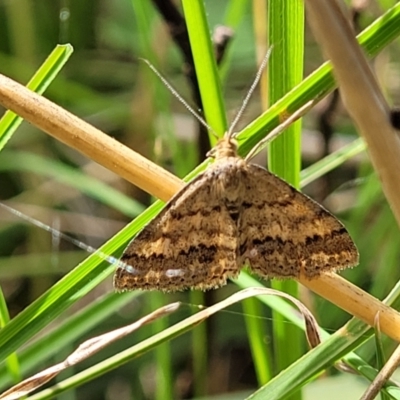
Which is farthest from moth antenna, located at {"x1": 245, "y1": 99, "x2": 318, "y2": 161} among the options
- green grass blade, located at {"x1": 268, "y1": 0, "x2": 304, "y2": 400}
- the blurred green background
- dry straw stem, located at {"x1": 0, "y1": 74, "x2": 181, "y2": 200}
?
the blurred green background

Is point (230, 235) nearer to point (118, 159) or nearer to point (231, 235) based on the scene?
point (231, 235)

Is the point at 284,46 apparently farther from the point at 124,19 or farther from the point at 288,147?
the point at 124,19

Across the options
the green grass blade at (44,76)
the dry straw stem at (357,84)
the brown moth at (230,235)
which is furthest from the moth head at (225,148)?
the dry straw stem at (357,84)

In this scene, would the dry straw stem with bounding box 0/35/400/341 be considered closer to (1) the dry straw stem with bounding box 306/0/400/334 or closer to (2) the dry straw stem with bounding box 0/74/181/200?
(2) the dry straw stem with bounding box 0/74/181/200

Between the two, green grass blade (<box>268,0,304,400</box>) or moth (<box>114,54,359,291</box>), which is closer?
green grass blade (<box>268,0,304,400</box>)

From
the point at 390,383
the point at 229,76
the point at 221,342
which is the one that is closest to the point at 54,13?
the point at 229,76

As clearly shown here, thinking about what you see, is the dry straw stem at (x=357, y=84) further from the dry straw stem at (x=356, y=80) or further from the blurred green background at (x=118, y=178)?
the blurred green background at (x=118, y=178)

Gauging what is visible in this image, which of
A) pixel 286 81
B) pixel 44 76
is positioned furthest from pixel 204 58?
pixel 44 76
